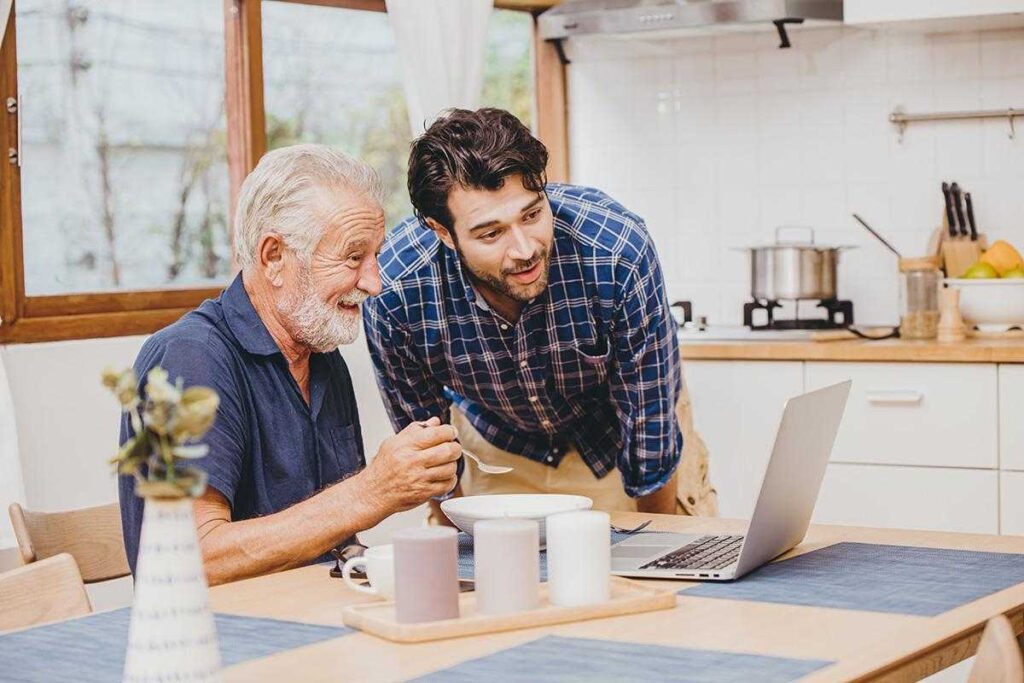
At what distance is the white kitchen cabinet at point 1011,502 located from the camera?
148 inches

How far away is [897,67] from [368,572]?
10.4 ft

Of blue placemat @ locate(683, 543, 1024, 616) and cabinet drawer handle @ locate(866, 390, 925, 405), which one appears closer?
blue placemat @ locate(683, 543, 1024, 616)

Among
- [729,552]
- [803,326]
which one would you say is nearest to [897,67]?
[803,326]

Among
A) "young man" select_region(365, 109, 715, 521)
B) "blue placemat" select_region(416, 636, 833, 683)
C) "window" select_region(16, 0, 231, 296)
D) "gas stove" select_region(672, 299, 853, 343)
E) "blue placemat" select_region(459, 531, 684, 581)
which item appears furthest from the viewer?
"gas stove" select_region(672, 299, 853, 343)

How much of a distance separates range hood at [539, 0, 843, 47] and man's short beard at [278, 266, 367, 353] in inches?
86.5

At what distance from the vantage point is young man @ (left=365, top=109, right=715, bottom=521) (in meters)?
2.51

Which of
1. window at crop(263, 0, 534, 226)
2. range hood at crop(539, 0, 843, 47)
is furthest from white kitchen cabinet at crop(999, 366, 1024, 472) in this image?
window at crop(263, 0, 534, 226)

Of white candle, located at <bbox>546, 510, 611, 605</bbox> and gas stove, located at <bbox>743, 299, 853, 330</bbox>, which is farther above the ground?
gas stove, located at <bbox>743, 299, 853, 330</bbox>

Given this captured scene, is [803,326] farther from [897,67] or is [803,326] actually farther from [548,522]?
[548,522]

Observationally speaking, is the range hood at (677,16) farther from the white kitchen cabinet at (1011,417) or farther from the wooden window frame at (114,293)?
the white kitchen cabinet at (1011,417)

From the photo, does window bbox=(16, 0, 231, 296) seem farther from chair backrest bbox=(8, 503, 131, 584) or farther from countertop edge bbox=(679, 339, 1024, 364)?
countertop edge bbox=(679, 339, 1024, 364)

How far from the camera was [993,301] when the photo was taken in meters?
4.11

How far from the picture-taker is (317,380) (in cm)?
243

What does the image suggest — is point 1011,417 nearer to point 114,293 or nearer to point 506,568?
point 114,293
